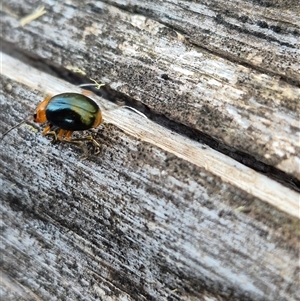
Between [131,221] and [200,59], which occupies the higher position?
[200,59]

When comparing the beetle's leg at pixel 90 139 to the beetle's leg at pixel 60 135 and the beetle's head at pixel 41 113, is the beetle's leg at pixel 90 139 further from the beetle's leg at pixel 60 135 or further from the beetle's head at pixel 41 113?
the beetle's head at pixel 41 113

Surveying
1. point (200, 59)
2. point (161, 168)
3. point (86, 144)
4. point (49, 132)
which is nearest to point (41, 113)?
point (49, 132)

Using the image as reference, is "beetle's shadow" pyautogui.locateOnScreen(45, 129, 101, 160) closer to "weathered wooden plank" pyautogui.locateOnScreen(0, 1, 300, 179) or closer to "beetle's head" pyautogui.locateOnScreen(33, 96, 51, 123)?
"beetle's head" pyautogui.locateOnScreen(33, 96, 51, 123)

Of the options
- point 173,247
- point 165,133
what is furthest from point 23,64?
point 173,247

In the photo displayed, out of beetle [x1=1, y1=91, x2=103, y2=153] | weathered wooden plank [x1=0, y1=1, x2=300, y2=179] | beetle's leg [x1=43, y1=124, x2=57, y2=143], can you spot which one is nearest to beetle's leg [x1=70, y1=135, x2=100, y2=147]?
beetle [x1=1, y1=91, x2=103, y2=153]

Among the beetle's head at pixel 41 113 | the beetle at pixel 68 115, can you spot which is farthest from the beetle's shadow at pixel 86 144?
the beetle's head at pixel 41 113

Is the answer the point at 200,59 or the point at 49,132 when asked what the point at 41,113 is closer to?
the point at 49,132
